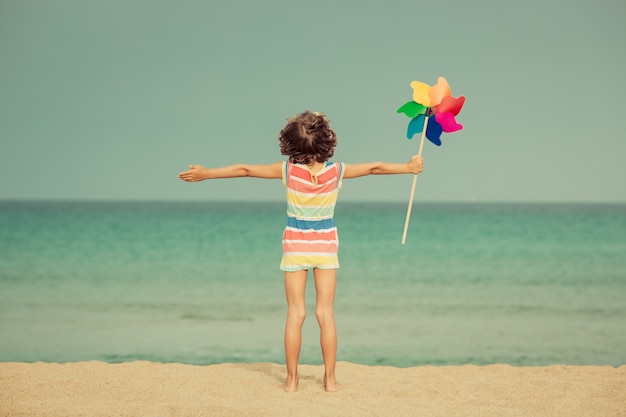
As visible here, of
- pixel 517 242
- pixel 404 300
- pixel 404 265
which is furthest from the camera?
pixel 517 242

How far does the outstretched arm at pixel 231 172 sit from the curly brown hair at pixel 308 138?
137 mm

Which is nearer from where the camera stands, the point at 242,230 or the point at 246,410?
the point at 246,410

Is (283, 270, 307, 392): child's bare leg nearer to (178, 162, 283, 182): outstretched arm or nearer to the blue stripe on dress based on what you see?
the blue stripe on dress

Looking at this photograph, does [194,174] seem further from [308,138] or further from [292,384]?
[292,384]

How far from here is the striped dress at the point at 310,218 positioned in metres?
4.91

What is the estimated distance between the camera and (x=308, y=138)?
488cm

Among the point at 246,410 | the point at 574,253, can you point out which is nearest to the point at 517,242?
the point at 574,253

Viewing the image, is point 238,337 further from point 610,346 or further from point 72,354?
point 610,346

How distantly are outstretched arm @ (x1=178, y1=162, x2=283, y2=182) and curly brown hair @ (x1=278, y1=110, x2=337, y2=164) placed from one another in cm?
14

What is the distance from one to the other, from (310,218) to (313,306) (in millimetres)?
6636

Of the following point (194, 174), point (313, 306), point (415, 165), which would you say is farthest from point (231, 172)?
point (313, 306)

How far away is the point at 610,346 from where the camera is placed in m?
8.77

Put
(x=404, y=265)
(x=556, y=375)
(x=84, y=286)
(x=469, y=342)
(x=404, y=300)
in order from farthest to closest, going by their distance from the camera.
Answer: (x=404, y=265), (x=84, y=286), (x=404, y=300), (x=469, y=342), (x=556, y=375)

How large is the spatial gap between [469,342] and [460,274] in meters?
7.88
